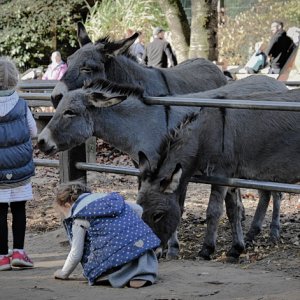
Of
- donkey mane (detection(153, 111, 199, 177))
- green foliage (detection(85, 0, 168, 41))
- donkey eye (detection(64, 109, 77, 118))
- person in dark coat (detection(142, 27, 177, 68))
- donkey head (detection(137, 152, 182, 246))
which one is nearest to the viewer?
donkey head (detection(137, 152, 182, 246))

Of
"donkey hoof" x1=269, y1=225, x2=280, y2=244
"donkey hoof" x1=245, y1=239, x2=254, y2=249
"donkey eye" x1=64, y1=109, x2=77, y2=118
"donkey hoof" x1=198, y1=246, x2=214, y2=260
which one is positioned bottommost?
"donkey hoof" x1=245, y1=239, x2=254, y2=249

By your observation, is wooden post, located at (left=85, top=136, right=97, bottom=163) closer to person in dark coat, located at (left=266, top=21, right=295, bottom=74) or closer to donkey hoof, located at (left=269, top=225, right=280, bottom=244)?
donkey hoof, located at (left=269, top=225, right=280, bottom=244)

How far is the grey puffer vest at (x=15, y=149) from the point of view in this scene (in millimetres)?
7363

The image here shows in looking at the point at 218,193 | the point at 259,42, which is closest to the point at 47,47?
the point at 259,42

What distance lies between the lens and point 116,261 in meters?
6.60

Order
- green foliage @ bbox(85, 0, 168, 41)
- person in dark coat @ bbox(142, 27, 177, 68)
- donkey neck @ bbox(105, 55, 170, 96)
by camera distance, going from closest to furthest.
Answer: donkey neck @ bbox(105, 55, 170, 96), person in dark coat @ bbox(142, 27, 177, 68), green foliage @ bbox(85, 0, 168, 41)

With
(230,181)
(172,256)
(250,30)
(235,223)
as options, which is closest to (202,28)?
(235,223)

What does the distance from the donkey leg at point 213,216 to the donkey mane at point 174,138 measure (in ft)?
1.90

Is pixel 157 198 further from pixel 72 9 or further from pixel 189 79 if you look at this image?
pixel 72 9

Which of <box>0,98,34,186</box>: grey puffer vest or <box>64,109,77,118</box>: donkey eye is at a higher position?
<box>64,109,77,118</box>: donkey eye

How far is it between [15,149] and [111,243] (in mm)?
1295

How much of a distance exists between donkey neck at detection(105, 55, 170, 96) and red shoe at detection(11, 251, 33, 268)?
2382 millimetres

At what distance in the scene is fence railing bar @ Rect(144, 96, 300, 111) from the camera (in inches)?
272

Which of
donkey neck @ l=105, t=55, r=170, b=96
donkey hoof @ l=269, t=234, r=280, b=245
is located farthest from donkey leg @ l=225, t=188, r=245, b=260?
donkey neck @ l=105, t=55, r=170, b=96
